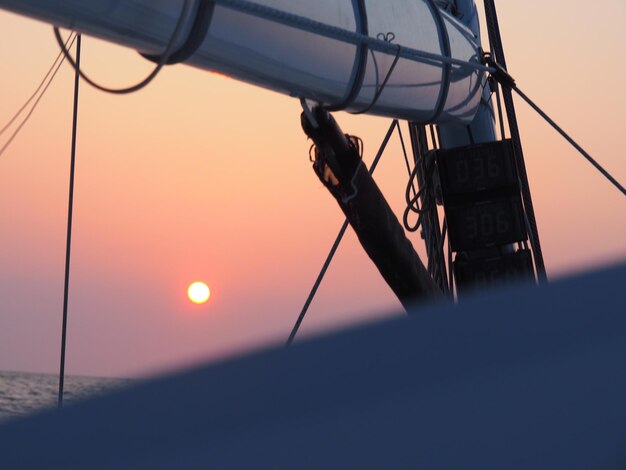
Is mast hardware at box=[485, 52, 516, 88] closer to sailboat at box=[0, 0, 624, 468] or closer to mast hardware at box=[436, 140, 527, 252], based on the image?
sailboat at box=[0, 0, 624, 468]

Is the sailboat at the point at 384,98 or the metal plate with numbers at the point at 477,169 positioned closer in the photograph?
the sailboat at the point at 384,98

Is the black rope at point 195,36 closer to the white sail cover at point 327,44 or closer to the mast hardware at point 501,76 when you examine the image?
the white sail cover at point 327,44

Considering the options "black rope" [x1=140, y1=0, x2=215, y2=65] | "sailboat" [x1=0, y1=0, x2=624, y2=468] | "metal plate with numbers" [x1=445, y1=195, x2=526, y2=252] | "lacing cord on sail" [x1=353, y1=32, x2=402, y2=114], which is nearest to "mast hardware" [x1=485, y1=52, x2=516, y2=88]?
"sailboat" [x1=0, y1=0, x2=624, y2=468]

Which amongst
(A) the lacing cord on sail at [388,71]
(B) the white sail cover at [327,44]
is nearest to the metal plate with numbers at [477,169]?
(B) the white sail cover at [327,44]

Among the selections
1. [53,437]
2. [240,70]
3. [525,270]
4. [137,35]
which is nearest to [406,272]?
[525,270]

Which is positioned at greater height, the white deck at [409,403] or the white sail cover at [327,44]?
the white sail cover at [327,44]

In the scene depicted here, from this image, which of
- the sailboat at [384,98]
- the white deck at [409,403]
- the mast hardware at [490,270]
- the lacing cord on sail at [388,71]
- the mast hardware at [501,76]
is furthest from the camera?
the mast hardware at [501,76]

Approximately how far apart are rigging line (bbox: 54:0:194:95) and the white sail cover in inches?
0.7

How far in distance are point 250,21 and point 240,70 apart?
0.18 metres

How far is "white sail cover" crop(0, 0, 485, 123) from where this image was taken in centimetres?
275

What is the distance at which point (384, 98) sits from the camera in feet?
13.8

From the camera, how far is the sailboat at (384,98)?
102 inches

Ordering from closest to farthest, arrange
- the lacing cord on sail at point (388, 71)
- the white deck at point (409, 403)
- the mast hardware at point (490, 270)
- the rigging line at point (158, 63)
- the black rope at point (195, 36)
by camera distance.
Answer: the white deck at point (409, 403), the rigging line at point (158, 63), the black rope at point (195, 36), the lacing cord on sail at point (388, 71), the mast hardware at point (490, 270)

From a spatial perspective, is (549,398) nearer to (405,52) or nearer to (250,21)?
(250,21)
